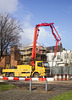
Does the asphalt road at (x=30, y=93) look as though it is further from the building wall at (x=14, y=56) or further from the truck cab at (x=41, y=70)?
the building wall at (x=14, y=56)

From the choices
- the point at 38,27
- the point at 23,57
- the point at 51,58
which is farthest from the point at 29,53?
the point at 38,27

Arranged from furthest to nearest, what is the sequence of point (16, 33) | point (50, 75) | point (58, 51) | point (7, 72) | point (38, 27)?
point (58, 51)
point (16, 33)
point (38, 27)
point (7, 72)
point (50, 75)

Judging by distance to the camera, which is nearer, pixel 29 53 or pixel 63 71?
pixel 63 71

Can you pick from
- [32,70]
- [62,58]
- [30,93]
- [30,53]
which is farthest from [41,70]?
[30,53]

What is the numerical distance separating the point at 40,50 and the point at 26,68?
29.8 meters

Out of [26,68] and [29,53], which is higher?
[29,53]

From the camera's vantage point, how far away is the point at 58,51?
60875 mm

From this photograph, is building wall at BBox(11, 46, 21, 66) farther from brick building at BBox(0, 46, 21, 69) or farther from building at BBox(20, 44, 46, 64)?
building at BBox(20, 44, 46, 64)

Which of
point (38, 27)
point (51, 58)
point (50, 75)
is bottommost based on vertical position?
point (50, 75)

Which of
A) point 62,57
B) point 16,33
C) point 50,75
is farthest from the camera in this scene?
point 62,57

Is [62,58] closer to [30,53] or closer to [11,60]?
[30,53]

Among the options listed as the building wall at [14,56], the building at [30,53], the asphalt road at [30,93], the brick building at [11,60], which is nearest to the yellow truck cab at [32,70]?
the asphalt road at [30,93]

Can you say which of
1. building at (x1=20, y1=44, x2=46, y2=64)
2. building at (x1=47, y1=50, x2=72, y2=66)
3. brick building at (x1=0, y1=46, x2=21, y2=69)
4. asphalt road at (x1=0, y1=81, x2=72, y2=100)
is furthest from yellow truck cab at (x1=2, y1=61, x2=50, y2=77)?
building at (x1=20, y1=44, x2=46, y2=64)

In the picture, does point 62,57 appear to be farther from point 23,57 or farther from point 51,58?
point 23,57
